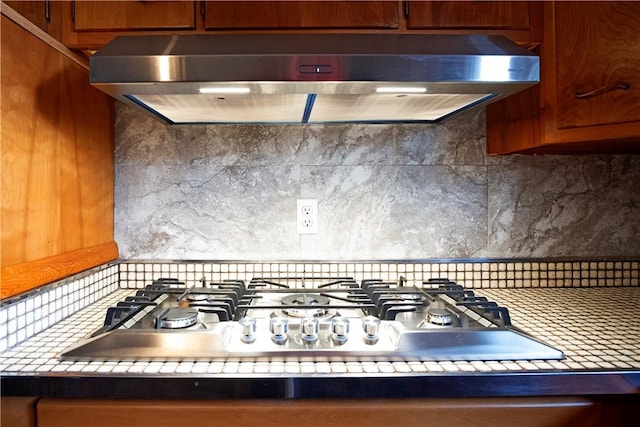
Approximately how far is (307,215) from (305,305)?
1.25 ft

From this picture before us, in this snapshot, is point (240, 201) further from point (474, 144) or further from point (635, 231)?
point (635, 231)

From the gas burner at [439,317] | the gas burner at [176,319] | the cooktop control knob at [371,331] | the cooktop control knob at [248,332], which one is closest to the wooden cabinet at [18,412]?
the gas burner at [176,319]

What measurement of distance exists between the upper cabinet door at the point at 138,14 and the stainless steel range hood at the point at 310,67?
8 centimetres

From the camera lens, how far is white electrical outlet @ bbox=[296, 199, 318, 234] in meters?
1.42

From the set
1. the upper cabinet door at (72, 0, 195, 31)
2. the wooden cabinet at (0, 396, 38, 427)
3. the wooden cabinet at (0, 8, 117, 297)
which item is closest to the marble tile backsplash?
the wooden cabinet at (0, 8, 117, 297)

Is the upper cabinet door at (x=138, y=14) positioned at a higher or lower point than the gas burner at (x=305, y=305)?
higher

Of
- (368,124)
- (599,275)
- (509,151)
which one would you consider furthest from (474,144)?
(599,275)

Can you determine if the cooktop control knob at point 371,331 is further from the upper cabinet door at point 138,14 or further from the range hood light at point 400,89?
the upper cabinet door at point 138,14

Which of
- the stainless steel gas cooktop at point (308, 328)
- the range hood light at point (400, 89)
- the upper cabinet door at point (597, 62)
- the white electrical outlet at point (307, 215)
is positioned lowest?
the stainless steel gas cooktop at point (308, 328)

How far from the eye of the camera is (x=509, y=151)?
1.30m

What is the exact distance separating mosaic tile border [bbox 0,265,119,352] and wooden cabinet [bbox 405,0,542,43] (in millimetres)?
1025

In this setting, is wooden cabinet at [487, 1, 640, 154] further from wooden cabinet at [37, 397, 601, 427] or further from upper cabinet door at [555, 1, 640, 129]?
wooden cabinet at [37, 397, 601, 427]

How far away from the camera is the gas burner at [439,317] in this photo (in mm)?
979

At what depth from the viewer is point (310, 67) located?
900 millimetres
